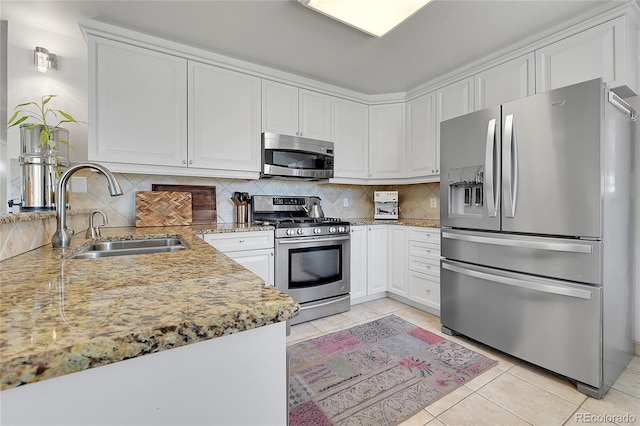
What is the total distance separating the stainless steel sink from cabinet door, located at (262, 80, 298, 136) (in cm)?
143

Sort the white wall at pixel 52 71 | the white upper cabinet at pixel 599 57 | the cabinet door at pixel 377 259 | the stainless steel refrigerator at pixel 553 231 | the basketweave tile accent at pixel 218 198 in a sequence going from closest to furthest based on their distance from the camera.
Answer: the basketweave tile accent at pixel 218 198
the stainless steel refrigerator at pixel 553 231
the white upper cabinet at pixel 599 57
the white wall at pixel 52 71
the cabinet door at pixel 377 259

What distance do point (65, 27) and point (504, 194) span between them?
3.24 m

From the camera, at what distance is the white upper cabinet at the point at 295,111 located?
278cm

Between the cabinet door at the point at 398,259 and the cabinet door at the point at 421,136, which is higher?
the cabinet door at the point at 421,136

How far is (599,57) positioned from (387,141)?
1.80m

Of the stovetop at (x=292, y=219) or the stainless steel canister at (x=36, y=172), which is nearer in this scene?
the stainless steel canister at (x=36, y=172)

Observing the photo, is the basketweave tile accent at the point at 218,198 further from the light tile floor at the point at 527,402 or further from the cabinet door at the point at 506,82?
the light tile floor at the point at 527,402

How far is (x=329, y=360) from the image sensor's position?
1994 mm

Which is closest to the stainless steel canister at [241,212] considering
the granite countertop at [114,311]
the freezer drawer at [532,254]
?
the freezer drawer at [532,254]

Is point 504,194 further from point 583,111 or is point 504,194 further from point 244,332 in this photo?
point 244,332

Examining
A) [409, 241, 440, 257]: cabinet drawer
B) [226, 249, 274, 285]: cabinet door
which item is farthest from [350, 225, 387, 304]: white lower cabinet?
[226, 249, 274, 285]: cabinet door

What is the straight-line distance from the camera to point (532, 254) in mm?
1814

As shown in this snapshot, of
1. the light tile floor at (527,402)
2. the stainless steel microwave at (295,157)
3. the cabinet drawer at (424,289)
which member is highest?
the stainless steel microwave at (295,157)

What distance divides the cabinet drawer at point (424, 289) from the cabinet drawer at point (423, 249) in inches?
7.8
